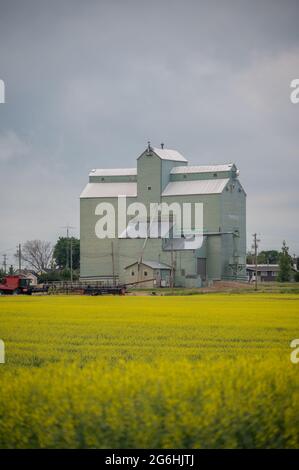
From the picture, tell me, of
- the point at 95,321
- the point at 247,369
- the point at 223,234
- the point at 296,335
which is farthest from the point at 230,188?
the point at 247,369

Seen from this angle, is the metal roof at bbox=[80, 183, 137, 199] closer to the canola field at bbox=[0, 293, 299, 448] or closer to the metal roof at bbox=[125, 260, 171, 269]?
the metal roof at bbox=[125, 260, 171, 269]

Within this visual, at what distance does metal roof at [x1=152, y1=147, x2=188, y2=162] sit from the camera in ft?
293

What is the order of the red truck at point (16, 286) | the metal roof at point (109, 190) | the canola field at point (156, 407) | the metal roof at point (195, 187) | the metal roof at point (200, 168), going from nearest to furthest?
the canola field at point (156, 407)
the red truck at point (16, 286)
the metal roof at point (195, 187)
the metal roof at point (200, 168)
the metal roof at point (109, 190)

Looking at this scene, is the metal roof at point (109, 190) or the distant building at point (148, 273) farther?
the metal roof at point (109, 190)

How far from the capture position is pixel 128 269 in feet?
269

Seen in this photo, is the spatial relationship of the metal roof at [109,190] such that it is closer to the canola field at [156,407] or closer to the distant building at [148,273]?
the distant building at [148,273]

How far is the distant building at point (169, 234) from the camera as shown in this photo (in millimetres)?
81938

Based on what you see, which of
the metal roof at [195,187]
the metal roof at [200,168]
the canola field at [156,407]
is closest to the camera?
the canola field at [156,407]

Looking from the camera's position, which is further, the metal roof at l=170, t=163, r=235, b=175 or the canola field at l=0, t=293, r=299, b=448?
the metal roof at l=170, t=163, r=235, b=175

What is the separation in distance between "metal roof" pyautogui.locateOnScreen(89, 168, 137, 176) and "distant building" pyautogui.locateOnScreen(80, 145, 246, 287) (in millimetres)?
242

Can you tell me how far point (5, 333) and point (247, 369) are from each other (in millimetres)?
13263

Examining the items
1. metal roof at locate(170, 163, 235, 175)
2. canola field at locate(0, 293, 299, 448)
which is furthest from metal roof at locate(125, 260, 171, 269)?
canola field at locate(0, 293, 299, 448)

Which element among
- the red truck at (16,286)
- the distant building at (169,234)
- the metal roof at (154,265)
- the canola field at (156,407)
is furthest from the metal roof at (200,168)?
the canola field at (156,407)
